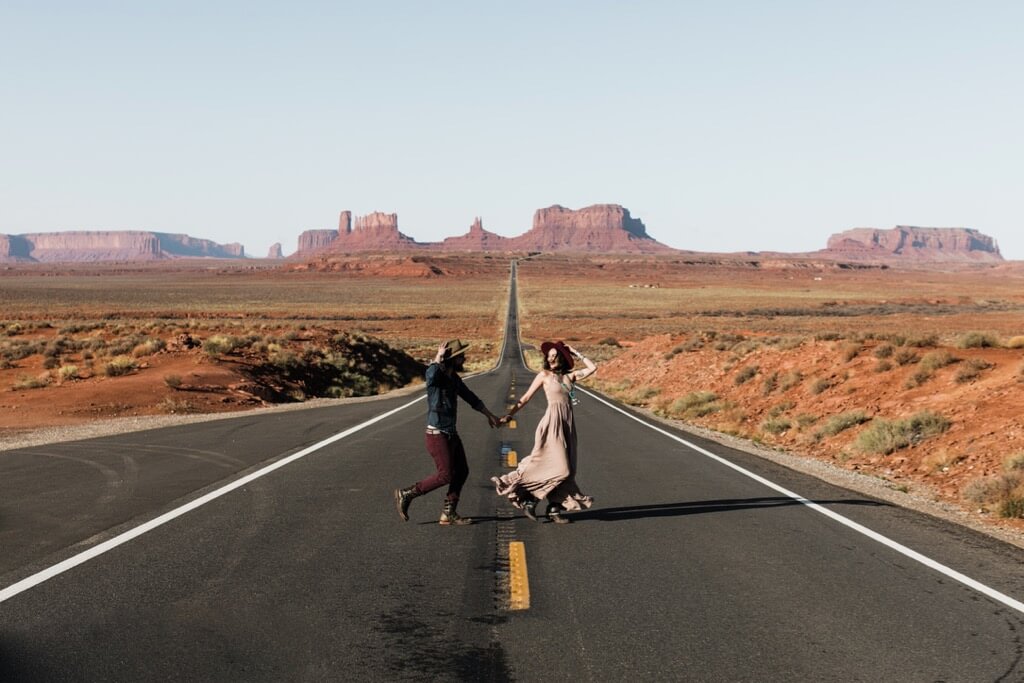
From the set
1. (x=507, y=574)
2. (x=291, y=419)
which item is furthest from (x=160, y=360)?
(x=507, y=574)

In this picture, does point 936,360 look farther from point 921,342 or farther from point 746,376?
point 746,376

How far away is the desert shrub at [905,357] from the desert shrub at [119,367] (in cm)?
2238

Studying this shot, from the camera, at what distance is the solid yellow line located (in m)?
6.04

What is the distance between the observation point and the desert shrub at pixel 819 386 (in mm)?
20656

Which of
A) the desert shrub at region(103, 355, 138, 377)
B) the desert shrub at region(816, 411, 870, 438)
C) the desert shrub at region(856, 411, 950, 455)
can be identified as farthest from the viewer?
the desert shrub at region(103, 355, 138, 377)

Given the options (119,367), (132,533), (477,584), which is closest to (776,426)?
(477,584)

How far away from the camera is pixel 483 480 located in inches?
444

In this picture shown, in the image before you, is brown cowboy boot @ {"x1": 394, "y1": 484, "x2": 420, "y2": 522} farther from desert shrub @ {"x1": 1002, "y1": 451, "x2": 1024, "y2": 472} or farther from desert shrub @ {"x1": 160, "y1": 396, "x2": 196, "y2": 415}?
desert shrub @ {"x1": 160, "y1": 396, "x2": 196, "y2": 415}

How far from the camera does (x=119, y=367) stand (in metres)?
27.1

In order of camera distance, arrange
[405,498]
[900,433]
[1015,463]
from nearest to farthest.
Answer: [405,498] < [1015,463] < [900,433]

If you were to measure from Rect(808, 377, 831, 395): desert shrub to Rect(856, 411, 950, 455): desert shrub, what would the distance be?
5.20 m

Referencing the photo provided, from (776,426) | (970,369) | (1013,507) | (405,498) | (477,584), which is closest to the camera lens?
(477,584)

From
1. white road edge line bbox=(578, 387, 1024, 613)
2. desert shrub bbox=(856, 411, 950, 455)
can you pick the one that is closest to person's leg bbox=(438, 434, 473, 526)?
white road edge line bbox=(578, 387, 1024, 613)

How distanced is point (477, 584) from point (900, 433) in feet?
36.1
